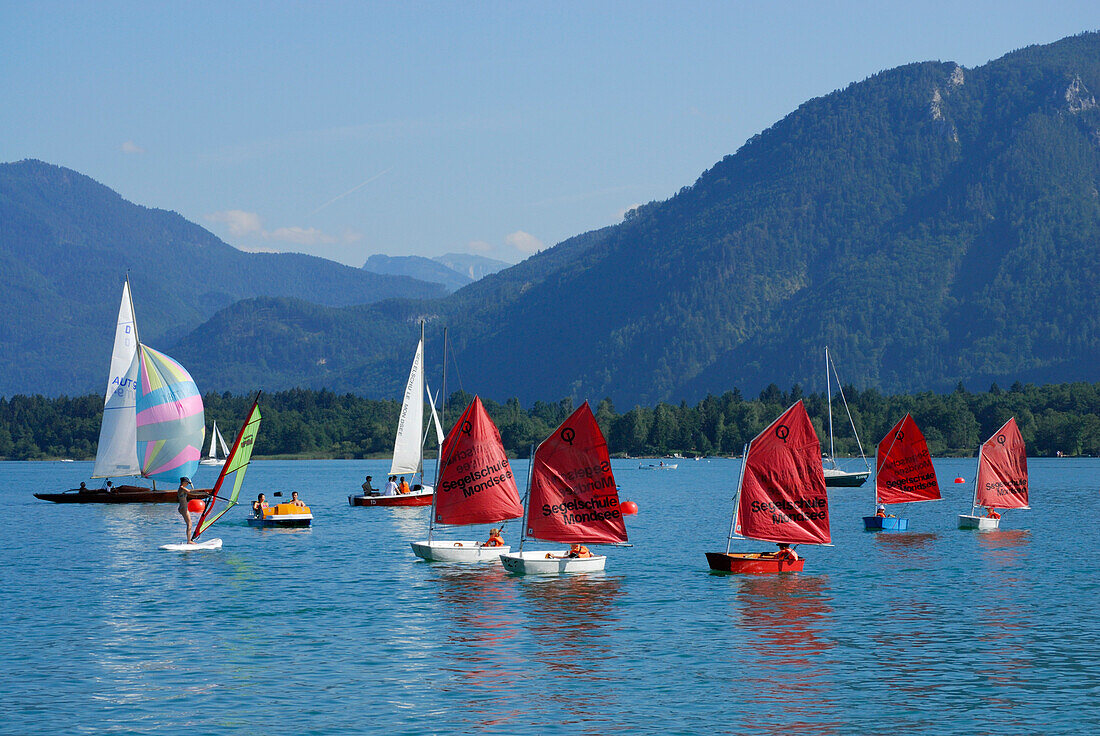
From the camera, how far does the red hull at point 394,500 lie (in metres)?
109

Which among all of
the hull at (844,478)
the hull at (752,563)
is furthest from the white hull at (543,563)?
the hull at (844,478)

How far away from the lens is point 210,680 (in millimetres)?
37906

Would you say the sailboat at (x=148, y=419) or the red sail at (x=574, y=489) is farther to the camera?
the sailboat at (x=148, y=419)

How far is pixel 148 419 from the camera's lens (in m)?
107

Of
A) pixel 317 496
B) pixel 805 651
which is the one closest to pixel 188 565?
pixel 805 651

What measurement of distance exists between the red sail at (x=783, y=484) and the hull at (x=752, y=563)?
8.33ft

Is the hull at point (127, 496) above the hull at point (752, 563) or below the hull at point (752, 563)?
above

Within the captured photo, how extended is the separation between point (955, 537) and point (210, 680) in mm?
63312

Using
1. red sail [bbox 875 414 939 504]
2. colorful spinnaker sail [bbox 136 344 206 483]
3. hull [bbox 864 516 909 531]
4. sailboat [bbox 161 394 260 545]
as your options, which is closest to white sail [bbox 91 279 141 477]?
colorful spinnaker sail [bbox 136 344 206 483]

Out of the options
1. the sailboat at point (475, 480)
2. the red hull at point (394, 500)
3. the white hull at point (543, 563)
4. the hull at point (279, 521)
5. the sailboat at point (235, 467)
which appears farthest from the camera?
the red hull at point (394, 500)

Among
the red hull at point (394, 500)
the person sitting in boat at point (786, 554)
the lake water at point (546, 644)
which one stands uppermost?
the red hull at point (394, 500)

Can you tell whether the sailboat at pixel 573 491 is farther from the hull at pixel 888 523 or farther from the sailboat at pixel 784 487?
the hull at pixel 888 523

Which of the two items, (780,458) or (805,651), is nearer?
(805,651)

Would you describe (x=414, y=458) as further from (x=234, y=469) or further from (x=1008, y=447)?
(x=1008, y=447)
